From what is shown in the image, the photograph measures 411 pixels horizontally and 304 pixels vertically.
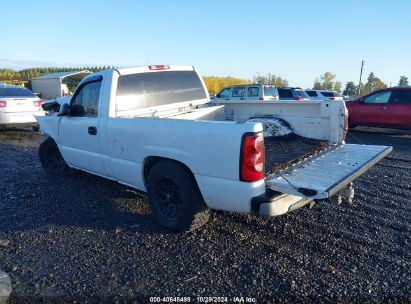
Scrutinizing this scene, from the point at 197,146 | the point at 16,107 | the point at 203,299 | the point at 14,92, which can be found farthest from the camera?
the point at 14,92

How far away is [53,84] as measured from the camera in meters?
27.4

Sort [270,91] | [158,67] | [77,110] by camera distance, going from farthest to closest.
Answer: [270,91], [158,67], [77,110]

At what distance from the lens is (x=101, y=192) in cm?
555

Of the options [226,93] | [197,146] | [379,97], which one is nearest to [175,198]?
[197,146]

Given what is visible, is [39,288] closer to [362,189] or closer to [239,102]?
[239,102]

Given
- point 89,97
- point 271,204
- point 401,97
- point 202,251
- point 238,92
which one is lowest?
point 202,251

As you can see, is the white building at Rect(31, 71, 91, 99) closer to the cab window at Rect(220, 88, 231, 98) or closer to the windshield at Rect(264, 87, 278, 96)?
the cab window at Rect(220, 88, 231, 98)

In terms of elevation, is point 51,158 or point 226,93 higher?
point 226,93

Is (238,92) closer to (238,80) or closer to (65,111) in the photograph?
(65,111)

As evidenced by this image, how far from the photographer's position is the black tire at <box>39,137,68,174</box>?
652 centimetres

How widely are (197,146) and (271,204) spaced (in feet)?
3.00

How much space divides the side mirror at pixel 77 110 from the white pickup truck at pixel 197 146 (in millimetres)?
17

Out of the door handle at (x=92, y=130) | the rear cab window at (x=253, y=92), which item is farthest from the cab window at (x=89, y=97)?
the rear cab window at (x=253, y=92)

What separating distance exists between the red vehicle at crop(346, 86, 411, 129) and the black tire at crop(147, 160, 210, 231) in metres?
9.81
